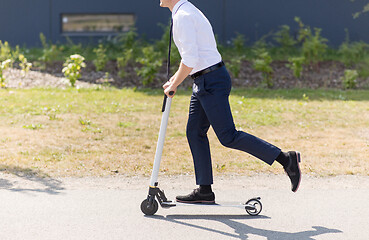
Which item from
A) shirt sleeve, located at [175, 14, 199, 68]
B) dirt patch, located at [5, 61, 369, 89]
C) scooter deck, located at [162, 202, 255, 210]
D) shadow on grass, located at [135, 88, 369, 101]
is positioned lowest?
scooter deck, located at [162, 202, 255, 210]

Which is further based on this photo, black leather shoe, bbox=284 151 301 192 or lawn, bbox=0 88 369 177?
lawn, bbox=0 88 369 177

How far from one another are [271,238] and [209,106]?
113 cm

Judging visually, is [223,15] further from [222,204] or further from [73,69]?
[222,204]

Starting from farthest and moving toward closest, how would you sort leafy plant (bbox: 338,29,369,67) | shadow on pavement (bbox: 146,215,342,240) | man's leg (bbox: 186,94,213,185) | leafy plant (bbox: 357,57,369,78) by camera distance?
leafy plant (bbox: 338,29,369,67), leafy plant (bbox: 357,57,369,78), man's leg (bbox: 186,94,213,185), shadow on pavement (bbox: 146,215,342,240)

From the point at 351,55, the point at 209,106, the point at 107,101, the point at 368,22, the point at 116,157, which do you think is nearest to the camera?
the point at 209,106

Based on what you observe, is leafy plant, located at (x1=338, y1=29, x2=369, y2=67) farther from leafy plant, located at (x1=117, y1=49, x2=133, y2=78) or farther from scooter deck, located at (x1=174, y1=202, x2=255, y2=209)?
scooter deck, located at (x1=174, y1=202, x2=255, y2=209)

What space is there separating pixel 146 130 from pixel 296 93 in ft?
14.3

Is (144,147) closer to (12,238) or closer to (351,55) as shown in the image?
(12,238)

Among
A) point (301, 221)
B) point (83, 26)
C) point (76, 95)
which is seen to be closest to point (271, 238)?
point (301, 221)

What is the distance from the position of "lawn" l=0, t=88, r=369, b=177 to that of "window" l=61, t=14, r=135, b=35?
4759 millimetres

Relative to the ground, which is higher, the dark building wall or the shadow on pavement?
the dark building wall

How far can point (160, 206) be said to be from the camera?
16.3 ft

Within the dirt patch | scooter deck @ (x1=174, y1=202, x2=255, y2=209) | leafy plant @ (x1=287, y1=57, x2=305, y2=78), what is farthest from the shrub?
scooter deck @ (x1=174, y1=202, x2=255, y2=209)

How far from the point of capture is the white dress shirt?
429 centimetres
